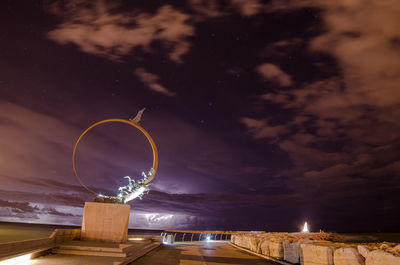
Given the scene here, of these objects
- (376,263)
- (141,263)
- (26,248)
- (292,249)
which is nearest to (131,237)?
(141,263)

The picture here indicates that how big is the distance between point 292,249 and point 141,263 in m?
6.80

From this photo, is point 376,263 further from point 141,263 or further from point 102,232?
point 102,232

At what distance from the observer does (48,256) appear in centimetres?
1102

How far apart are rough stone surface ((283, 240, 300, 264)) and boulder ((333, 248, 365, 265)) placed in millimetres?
2883

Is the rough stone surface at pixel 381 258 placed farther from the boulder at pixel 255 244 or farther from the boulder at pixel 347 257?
the boulder at pixel 255 244

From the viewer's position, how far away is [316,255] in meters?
A: 9.98

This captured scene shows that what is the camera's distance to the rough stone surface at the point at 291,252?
468 inches

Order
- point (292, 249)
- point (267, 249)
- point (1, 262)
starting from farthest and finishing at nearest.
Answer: point (267, 249) → point (292, 249) → point (1, 262)

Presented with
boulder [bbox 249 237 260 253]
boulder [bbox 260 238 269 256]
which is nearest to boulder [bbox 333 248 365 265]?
boulder [bbox 260 238 269 256]

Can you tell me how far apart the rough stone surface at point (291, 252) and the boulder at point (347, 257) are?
2.88 metres

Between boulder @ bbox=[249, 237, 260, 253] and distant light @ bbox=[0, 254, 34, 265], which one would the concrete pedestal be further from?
boulder @ bbox=[249, 237, 260, 253]

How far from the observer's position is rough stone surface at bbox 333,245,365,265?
330 inches

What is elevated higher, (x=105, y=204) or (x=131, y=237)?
(x=105, y=204)

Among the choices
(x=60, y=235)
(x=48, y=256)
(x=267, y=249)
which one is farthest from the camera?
(x=267, y=249)
